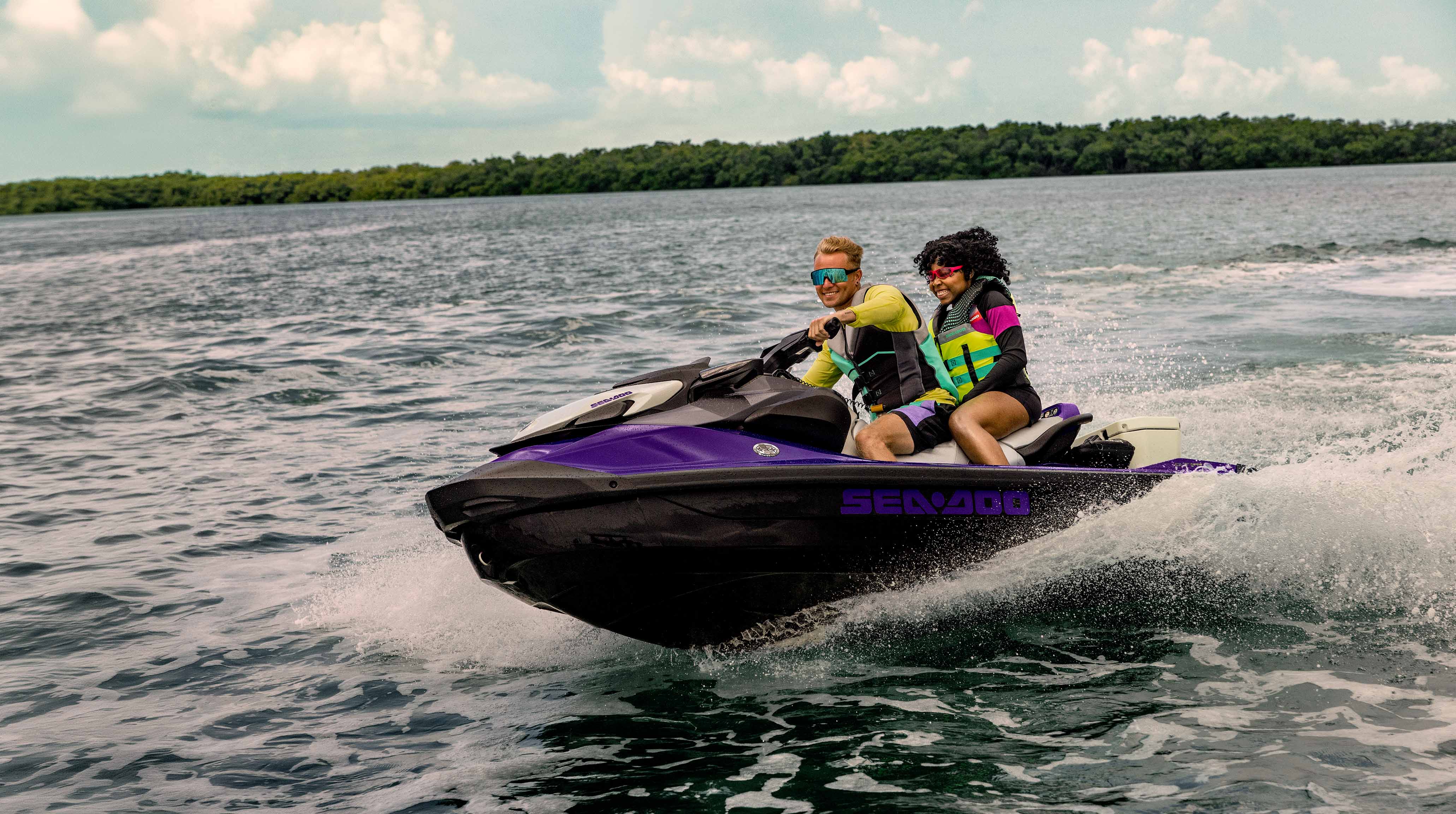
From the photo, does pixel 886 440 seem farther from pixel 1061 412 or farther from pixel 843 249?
pixel 1061 412

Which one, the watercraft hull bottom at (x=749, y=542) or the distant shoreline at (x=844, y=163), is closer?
the watercraft hull bottom at (x=749, y=542)

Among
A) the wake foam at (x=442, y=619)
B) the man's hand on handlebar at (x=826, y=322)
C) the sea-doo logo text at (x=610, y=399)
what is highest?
the man's hand on handlebar at (x=826, y=322)

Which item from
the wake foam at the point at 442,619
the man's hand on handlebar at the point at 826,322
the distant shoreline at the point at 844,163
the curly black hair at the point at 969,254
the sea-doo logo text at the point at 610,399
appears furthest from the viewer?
the distant shoreline at the point at 844,163

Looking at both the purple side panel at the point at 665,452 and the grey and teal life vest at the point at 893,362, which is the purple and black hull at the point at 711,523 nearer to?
the purple side panel at the point at 665,452

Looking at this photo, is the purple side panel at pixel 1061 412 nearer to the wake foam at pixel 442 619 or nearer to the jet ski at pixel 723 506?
the jet ski at pixel 723 506

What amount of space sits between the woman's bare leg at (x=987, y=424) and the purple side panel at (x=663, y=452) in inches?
23.3

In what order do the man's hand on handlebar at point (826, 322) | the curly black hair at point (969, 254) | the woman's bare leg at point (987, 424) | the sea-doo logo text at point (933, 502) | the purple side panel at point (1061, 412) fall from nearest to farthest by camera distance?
1. the sea-doo logo text at point (933, 502)
2. the man's hand on handlebar at point (826, 322)
3. the woman's bare leg at point (987, 424)
4. the curly black hair at point (969, 254)
5. the purple side panel at point (1061, 412)

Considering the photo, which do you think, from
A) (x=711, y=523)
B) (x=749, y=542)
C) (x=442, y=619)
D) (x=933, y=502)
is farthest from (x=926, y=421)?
(x=442, y=619)

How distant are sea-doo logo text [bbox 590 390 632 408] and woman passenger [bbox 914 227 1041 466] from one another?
1.44 meters

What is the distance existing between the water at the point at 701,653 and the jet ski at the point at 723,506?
24cm

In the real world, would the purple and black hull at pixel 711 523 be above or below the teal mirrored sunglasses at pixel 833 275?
below

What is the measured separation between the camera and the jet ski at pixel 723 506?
4379mm

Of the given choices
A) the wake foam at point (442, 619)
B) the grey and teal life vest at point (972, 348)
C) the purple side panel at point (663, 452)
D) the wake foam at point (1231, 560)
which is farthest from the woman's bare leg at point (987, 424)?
the wake foam at point (442, 619)

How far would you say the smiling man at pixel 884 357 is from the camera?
4.80 meters
